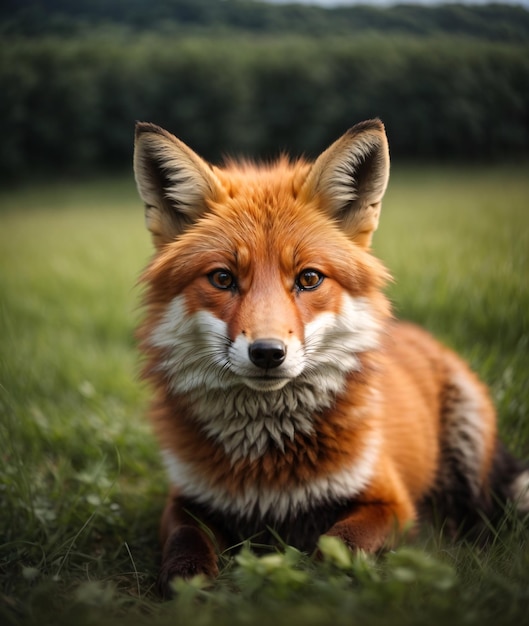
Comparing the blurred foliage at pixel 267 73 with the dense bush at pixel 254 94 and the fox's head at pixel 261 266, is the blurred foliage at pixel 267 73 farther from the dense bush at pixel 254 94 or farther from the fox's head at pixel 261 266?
the fox's head at pixel 261 266

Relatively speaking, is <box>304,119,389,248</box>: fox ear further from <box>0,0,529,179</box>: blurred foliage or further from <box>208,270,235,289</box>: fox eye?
<box>0,0,529,179</box>: blurred foliage

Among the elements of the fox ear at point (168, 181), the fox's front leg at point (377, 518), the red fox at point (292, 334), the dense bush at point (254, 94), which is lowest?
the fox's front leg at point (377, 518)

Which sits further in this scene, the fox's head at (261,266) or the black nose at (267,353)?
the fox's head at (261,266)

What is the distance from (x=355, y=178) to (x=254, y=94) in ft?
9.14

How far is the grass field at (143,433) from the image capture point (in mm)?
1890

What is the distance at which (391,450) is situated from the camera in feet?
9.98

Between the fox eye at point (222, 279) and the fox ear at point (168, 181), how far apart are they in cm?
45

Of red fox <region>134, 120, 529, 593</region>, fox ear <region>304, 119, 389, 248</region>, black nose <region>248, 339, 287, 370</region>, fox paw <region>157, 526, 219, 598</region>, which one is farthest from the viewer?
fox ear <region>304, 119, 389, 248</region>

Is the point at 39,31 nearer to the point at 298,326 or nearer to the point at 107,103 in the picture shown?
the point at 107,103

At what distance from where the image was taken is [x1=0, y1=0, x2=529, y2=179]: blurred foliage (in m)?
3.90

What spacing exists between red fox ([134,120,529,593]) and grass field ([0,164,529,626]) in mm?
320

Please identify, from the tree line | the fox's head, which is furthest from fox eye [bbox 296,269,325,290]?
the tree line

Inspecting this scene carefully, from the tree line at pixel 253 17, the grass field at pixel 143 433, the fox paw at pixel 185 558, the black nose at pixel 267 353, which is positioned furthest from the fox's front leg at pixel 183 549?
the tree line at pixel 253 17

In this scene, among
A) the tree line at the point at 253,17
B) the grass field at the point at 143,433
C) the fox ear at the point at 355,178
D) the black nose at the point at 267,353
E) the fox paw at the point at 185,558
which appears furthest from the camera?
the tree line at the point at 253,17
